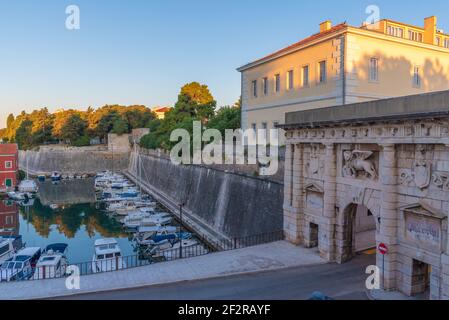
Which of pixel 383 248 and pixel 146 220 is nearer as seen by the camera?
pixel 383 248

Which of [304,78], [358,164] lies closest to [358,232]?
[358,164]

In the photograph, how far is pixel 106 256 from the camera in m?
26.4

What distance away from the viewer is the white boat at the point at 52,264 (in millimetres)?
23019

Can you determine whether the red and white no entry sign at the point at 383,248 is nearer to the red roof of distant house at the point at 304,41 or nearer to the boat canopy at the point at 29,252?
the red roof of distant house at the point at 304,41

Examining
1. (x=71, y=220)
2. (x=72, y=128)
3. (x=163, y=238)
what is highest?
(x=72, y=128)

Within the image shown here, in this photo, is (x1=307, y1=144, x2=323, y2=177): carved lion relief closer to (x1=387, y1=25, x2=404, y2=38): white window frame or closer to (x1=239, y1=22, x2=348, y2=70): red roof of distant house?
(x1=239, y1=22, x2=348, y2=70): red roof of distant house

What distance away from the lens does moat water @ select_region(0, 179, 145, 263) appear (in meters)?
33.9

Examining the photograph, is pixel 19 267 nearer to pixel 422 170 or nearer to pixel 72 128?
pixel 422 170

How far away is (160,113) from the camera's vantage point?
134375 millimetres

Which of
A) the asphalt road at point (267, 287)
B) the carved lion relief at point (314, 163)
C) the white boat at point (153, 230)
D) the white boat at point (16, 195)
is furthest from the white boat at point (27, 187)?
the carved lion relief at point (314, 163)

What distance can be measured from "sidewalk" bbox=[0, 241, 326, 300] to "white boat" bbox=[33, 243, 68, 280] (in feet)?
32.1

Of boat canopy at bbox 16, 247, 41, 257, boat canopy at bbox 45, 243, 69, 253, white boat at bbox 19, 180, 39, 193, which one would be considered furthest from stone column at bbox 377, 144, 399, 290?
white boat at bbox 19, 180, 39, 193

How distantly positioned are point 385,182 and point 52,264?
2161 cm

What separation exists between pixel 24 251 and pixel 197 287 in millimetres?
19777
